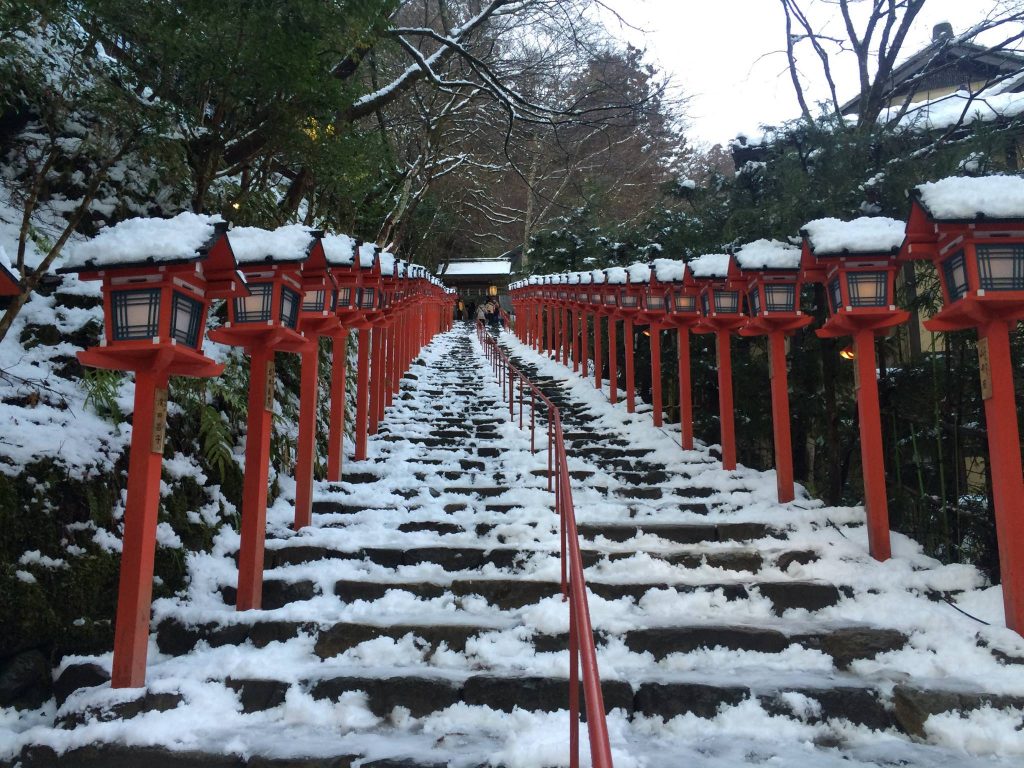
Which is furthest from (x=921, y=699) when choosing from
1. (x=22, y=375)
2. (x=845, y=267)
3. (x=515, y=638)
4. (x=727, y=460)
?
(x=22, y=375)

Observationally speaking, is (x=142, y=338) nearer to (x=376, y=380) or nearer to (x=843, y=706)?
(x=843, y=706)

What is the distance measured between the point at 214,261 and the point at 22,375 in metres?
2.19

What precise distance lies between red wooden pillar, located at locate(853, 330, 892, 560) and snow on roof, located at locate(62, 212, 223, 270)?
550 centimetres

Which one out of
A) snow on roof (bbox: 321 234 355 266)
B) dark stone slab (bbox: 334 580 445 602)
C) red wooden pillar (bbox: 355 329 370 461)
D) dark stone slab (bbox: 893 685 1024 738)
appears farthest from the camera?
Result: red wooden pillar (bbox: 355 329 370 461)

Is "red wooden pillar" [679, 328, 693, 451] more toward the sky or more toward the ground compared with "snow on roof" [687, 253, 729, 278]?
more toward the ground

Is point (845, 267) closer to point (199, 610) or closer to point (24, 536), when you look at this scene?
point (199, 610)

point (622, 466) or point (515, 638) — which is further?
point (622, 466)

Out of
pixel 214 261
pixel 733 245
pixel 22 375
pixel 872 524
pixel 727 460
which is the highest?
pixel 733 245

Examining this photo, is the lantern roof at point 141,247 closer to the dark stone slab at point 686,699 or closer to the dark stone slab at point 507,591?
the dark stone slab at point 507,591

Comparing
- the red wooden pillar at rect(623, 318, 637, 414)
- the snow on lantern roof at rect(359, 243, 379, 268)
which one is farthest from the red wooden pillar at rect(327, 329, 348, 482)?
the red wooden pillar at rect(623, 318, 637, 414)

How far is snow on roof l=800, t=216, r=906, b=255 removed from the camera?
5.76 m

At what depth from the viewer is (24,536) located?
4395 millimetres

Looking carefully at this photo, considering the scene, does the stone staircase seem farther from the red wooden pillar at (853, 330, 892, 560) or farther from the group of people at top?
the group of people at top

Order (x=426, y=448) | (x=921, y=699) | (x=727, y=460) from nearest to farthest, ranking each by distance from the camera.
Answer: (x=921, y=699) < (x=727, y=460) < (x=426, y=448)
